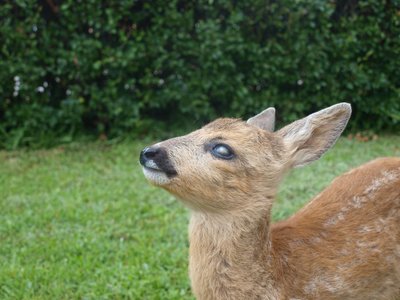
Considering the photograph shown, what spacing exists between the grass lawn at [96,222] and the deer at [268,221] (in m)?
1.48

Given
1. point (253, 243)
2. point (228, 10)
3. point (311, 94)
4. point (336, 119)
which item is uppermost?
point (228, 10)

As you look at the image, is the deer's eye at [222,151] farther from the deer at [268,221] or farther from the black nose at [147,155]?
the black nose at [147,155]

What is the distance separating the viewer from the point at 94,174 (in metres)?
7.30

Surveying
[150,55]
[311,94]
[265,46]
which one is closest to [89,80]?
[150,55]

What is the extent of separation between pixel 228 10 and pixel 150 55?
1.33 m

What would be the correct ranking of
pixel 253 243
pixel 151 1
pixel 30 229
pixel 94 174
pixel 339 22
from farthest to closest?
pixel 339 22 < pixel 151 1 < pixel 94 174 < pixel 30 229 < pixel 253 243

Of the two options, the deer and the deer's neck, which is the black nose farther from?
the deer's neck

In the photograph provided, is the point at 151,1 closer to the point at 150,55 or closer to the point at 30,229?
the point at 150,55

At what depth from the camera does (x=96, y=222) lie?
5.74 meters

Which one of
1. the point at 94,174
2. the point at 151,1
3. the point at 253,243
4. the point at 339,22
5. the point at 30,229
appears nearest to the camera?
the point at 253,243

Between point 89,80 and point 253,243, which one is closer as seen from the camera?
point 253,243

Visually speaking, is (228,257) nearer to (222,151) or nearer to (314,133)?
(222,151)

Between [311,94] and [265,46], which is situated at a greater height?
[265,46]

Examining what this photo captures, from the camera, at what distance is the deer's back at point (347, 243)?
3.20m
